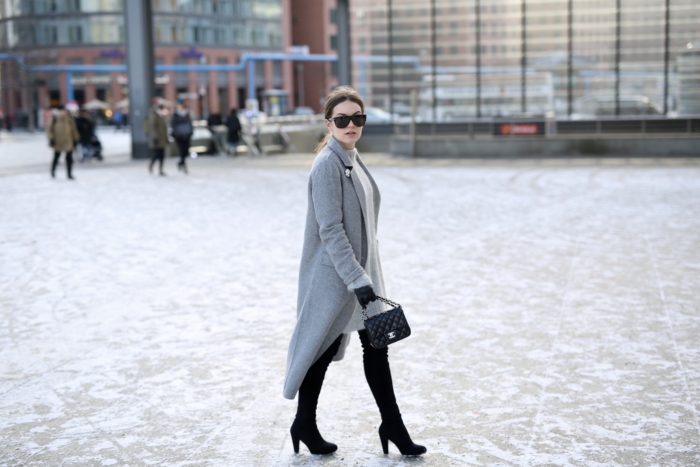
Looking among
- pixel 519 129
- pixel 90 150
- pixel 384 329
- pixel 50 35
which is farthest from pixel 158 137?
pixel 50 35

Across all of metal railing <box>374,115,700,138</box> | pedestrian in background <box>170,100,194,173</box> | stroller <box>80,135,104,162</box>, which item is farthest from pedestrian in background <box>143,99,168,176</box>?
metal railing <box>374,115,700,138</box>

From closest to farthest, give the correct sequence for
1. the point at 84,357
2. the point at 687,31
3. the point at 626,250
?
the point at 84,357, the point at 626,250, the point at 687,31

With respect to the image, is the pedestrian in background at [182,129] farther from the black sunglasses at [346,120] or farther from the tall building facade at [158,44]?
the tall building facade at [158,44]

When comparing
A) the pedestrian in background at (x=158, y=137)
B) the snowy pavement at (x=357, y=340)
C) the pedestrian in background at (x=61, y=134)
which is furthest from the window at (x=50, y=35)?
the snowy pavement at (x=357, y=340)

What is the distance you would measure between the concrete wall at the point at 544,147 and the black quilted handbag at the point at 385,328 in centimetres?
2240

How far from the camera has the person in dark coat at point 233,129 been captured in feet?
93.2

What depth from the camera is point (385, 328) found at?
13.5 feet

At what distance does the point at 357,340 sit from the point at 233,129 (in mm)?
22036

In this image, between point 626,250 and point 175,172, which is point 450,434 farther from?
point 175,172

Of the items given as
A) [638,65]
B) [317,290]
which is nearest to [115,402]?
[317,290]

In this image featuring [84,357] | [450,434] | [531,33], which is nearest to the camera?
[450,434]

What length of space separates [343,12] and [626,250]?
74.9 feet

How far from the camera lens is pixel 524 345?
651 centimetres

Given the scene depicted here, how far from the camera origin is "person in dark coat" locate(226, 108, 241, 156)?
93.2ft
